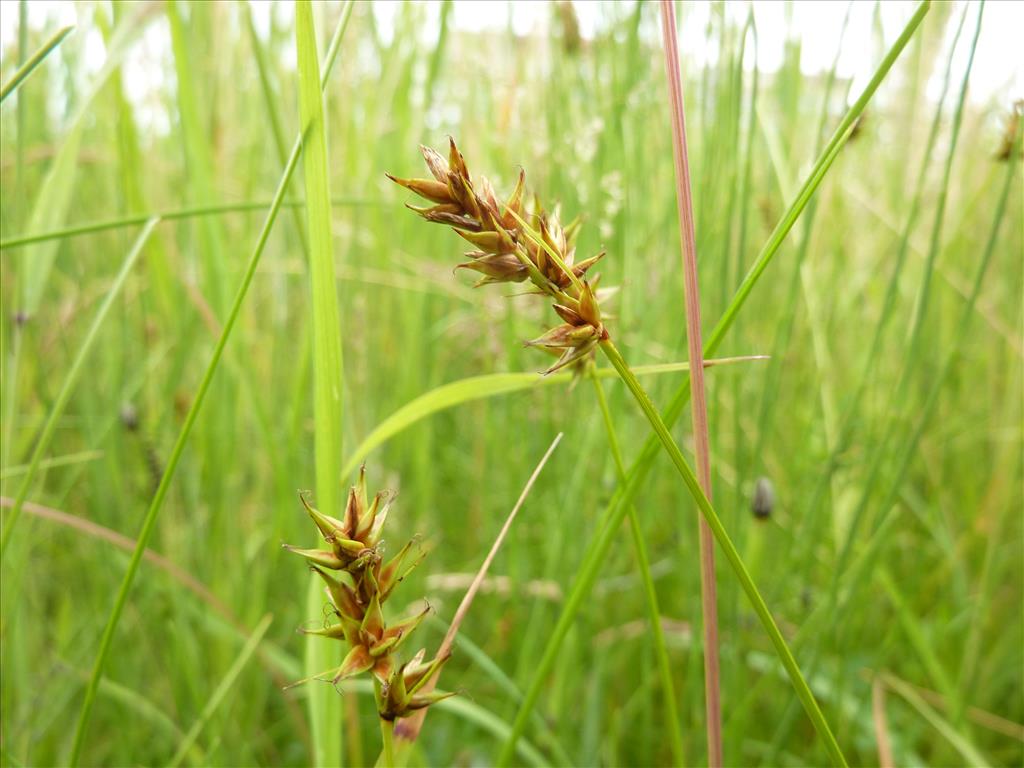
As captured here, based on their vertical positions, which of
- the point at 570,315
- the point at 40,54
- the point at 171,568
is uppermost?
the point at 40,54

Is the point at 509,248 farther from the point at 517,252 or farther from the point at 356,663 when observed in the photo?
the point at 356,663

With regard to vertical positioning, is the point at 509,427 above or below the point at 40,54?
below

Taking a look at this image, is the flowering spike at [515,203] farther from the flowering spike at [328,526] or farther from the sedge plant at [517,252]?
the flowering spike at [328,526]

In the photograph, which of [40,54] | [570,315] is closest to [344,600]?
[570,315]

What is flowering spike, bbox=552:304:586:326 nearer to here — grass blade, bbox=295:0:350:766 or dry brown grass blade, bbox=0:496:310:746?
grass blade, bbox=295:0:350:766

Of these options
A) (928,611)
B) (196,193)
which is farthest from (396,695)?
(928,611)

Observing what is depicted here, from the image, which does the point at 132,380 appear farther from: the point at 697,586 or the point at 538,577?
the point at 697,586
